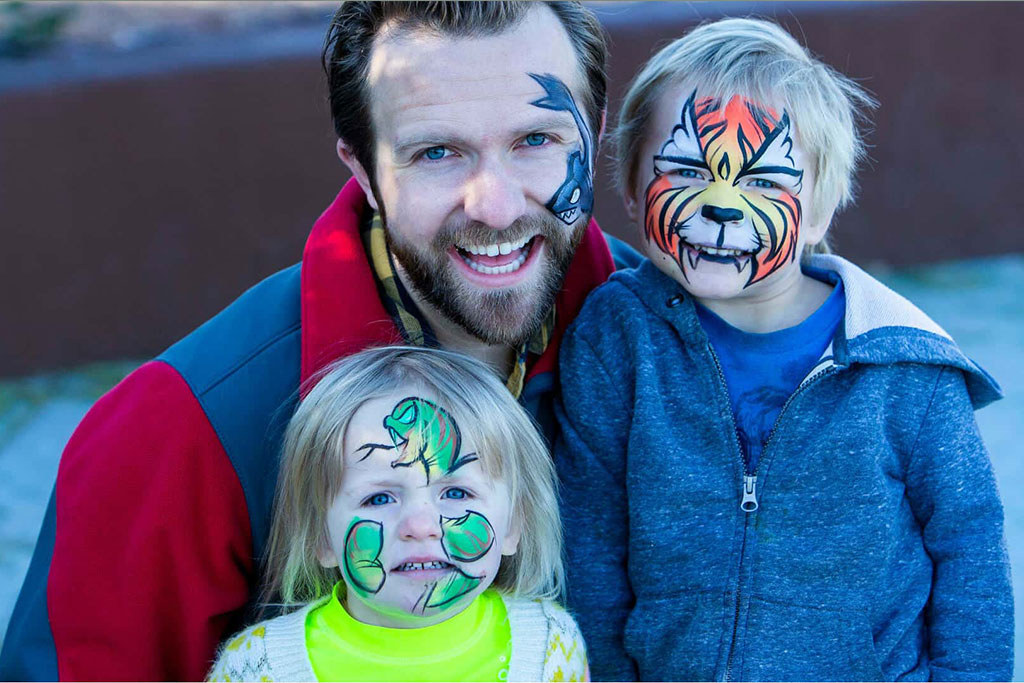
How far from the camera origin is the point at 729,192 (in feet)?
7.72

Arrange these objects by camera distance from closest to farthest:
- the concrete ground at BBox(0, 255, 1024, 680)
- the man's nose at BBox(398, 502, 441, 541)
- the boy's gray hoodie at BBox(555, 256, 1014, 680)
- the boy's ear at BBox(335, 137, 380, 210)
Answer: the man's nose at BBox(398, 502, 441, 541)
the boy's gray hoodie at BBox(555, 256, 1014, 680)
the boy's ear at BBox(335, 137, 380, 210)
the concrete ground at BBox(0, 255, 1024, 680)

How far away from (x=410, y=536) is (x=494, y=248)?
68 cm

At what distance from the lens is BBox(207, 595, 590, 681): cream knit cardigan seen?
2.11 meters

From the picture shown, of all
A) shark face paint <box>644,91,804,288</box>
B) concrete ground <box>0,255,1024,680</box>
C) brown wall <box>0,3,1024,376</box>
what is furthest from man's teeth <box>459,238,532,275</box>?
brown wall <box>0,3,1024,376</box>

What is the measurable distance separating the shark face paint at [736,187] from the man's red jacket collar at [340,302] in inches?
17.3

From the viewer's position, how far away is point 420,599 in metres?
2.03

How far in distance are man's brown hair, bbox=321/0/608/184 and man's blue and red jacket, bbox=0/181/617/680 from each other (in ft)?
1.11

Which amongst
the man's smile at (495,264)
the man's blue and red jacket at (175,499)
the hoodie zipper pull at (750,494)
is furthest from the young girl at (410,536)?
the hoodie zipper pull at (750,494)

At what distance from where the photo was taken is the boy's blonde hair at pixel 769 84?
236cm

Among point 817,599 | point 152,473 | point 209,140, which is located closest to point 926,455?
point 817,599

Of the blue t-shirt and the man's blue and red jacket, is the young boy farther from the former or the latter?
the man's blue and red jacket

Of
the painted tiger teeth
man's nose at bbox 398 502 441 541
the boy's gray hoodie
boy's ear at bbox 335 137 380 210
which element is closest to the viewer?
man's nose at bbox 398 502 441 541

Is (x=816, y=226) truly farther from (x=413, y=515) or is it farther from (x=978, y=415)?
(x=978, y=415)

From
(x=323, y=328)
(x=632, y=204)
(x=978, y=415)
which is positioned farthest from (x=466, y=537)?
(x=978, y=415)
